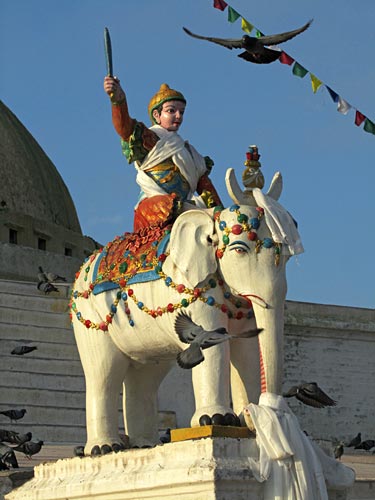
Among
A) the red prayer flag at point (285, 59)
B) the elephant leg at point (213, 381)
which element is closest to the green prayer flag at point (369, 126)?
the red prayer flag at point (285, 59)

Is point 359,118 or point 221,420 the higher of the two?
point 359,118

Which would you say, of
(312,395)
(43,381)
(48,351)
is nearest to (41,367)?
(43,381)

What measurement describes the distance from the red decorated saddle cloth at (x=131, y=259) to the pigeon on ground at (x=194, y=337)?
58 cm

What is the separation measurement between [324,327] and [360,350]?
0.96 metres

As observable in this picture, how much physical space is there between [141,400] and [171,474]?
Answer: 1.73m

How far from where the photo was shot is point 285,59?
35.0 ft

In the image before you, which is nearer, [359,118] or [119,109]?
[119,109]

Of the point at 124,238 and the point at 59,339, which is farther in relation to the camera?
the point at 59,339

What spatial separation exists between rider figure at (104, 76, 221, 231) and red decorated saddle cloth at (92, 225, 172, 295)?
14cm

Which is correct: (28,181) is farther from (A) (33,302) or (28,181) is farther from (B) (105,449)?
(B) (105,449)

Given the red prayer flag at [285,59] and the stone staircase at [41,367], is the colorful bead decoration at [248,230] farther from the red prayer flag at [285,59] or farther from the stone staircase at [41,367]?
the stone staircase at [41,367]

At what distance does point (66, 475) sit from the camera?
9.51 m

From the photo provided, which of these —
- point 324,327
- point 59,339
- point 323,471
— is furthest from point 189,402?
point 323,471

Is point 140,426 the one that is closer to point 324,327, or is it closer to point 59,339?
point 59,339
